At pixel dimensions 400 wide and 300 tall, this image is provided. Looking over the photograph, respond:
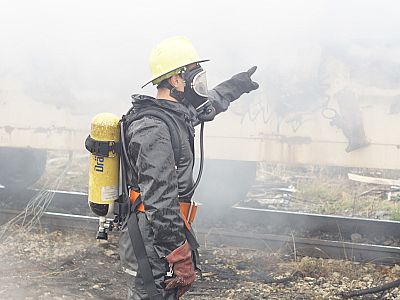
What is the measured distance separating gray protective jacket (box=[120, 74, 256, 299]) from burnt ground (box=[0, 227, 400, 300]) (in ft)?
4.59

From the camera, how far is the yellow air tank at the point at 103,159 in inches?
114

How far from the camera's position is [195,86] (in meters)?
2.88

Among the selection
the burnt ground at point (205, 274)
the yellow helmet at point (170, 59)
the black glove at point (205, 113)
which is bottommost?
the burnt ground at point (205, 274)

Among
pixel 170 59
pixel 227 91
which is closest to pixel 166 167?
pixel 170 59

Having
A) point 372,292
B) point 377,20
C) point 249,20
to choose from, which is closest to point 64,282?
point 372,292

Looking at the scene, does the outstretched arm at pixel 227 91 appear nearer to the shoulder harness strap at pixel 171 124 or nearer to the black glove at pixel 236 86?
the black glove at pixel 236 86

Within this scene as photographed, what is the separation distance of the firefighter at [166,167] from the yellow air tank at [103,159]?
75mm

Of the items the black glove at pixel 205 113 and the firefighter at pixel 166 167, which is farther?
the black glove at pixel 205 113

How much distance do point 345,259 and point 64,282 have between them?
2.24 metres

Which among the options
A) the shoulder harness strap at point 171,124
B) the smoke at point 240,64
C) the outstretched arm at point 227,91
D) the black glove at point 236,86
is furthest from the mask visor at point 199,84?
the smoke at point 240,64

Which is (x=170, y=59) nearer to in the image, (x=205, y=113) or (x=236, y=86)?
(x=205, y=113)

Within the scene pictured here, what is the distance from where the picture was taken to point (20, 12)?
576 cm

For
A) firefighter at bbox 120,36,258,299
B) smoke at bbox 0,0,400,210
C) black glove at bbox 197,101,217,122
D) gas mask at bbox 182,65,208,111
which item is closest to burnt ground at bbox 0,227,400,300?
smoke at bbox 0,0,400,210

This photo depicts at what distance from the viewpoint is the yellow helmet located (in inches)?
113
